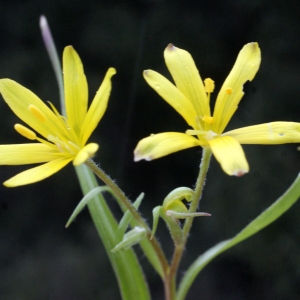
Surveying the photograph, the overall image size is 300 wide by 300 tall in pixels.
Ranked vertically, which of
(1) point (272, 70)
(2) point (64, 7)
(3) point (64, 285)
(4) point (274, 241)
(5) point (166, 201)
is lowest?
(4) point (274, 241)

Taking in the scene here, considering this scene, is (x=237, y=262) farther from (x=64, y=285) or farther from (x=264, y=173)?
(x=64, y=285)

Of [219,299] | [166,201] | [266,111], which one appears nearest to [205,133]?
[166,201]

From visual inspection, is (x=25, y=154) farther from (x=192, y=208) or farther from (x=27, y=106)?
(x=192, y=208)

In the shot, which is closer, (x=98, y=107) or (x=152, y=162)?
(x=98, y=107)

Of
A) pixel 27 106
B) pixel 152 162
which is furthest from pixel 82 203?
pixel 152 162

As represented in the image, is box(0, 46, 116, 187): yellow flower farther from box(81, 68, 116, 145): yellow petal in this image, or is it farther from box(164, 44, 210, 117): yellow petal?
box(164, 44, 210, 117): yellow petal
